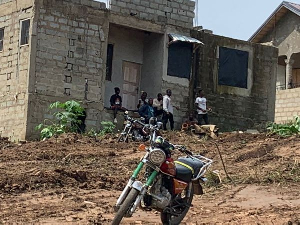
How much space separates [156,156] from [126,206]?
656mm

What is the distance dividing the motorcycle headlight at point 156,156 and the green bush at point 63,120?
1013 centimetres

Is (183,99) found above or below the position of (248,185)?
above

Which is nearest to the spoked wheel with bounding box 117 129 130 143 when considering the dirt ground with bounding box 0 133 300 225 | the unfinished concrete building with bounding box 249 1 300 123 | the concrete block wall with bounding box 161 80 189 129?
the dirt ground with bounding box 0 133 300 225

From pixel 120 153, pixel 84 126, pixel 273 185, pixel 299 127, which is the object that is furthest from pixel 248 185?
pixel 84 126

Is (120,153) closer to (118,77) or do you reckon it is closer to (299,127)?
(299,127)

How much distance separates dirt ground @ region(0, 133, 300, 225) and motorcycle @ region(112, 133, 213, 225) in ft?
1.24

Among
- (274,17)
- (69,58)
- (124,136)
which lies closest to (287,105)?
(274,17)

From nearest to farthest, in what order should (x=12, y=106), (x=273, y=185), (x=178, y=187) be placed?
(x=178, y=187) < (x=273, y=185) < (x=12, y=106)

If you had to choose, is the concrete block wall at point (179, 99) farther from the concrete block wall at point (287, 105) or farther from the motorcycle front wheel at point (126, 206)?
the motorcycle front wheel at point (126, 206)

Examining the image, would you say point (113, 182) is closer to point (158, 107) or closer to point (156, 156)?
point (156, 156)

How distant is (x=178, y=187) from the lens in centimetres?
752

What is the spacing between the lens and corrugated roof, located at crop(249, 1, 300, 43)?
28727 mm

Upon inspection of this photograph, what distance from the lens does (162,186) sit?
24.2 ft

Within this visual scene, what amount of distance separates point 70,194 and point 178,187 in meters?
2.39
